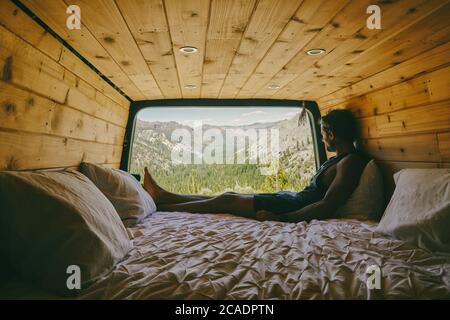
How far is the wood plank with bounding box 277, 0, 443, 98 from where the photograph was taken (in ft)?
3.87

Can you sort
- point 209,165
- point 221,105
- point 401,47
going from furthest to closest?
1. point 209,165
2. point 221,105
3. point 401,47

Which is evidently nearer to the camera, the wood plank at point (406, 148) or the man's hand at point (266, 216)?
the wood plank at point (406, 148)

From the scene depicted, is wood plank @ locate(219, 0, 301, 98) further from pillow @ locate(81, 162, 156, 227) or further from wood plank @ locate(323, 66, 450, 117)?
pillow @ locate(81, 162, 156, 227)

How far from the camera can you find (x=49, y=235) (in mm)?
815

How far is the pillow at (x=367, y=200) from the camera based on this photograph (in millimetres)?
1934

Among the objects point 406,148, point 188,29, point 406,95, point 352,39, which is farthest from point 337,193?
point 188,29

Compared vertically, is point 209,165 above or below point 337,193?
above

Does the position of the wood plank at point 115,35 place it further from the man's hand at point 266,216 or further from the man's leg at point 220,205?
the man's hand at point 266,216

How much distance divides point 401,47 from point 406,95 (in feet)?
1.48

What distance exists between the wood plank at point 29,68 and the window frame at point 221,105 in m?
1.31

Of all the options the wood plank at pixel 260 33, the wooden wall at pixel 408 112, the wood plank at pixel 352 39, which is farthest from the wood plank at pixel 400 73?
the wood plank at pixel 260 33

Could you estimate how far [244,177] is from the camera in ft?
11.5

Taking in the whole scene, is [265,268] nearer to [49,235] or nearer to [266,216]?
[49,235]

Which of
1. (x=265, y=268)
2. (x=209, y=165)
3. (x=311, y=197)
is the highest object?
(x=209, y=165)
